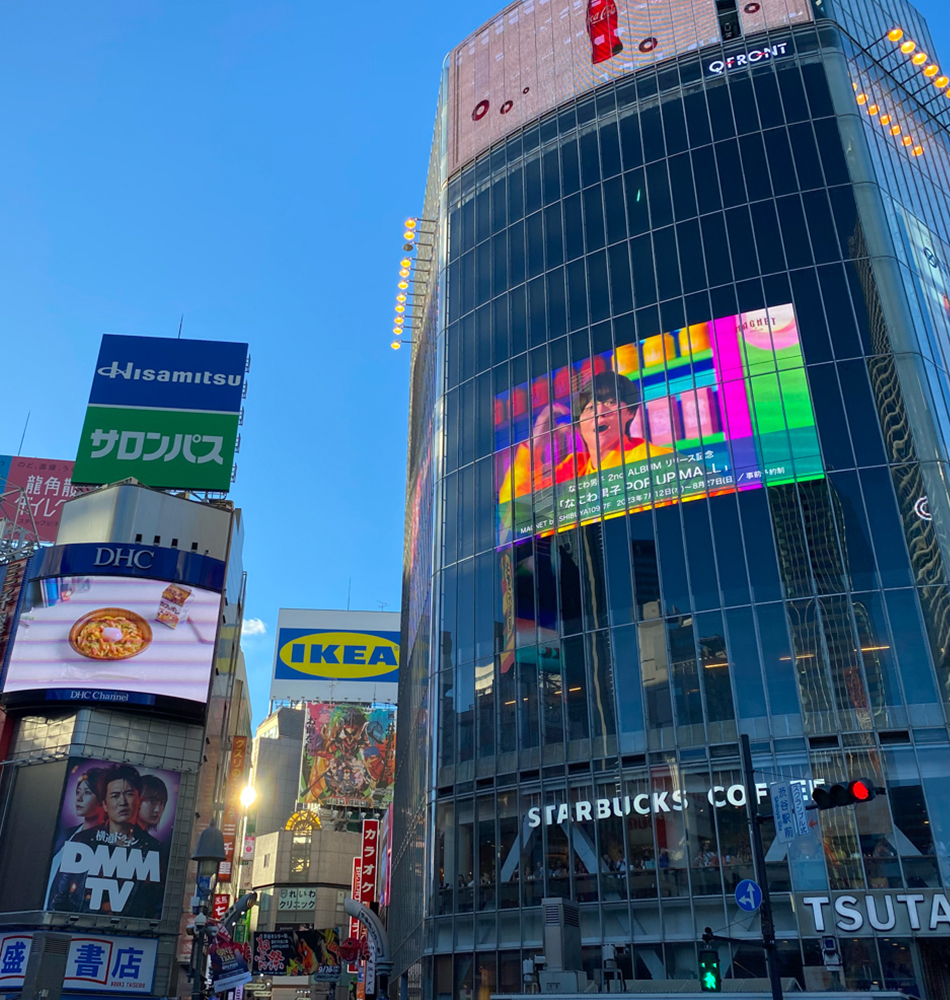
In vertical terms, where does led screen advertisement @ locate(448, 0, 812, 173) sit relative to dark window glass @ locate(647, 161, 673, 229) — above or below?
above

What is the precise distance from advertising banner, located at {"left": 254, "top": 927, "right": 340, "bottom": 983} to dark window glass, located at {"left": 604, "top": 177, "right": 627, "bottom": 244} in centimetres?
7765

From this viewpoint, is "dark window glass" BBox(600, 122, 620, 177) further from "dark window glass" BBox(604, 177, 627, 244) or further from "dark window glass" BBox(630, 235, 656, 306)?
"dark window glass" BBox(630, 235, 656, 306)

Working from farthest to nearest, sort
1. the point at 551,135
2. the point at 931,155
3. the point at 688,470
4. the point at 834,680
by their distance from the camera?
the point at 551,135
the point at 931,155
the point at 688,470
the point at 834,680

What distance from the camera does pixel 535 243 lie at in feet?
155

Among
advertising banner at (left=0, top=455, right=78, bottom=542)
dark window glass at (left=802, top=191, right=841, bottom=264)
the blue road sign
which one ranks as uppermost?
advertising banner at (left=0, top=455, right=78, bottom=542)

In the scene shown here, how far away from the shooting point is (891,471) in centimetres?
3409

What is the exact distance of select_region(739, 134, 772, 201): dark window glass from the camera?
135ft

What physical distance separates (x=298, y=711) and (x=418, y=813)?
96.8 m

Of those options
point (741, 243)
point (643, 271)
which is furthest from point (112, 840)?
point (741, 243)

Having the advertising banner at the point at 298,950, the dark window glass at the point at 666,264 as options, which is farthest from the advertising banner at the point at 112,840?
the advertising banner at the point at 298,950

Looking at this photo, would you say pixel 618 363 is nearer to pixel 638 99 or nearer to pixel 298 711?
pixel 638 99

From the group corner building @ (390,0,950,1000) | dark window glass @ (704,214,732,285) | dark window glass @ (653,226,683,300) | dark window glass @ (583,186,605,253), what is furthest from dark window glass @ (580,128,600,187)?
dark window glass @ (704,214,732,285)

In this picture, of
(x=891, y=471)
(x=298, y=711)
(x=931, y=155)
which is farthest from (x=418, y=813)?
(x=298, y=711)

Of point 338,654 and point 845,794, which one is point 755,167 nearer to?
point 845,794
